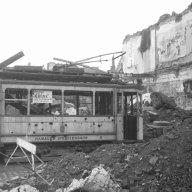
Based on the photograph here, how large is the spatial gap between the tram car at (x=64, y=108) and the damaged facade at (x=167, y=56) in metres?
11.7

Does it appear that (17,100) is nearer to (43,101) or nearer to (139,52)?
(43,101)

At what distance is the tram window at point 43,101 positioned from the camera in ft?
41.2

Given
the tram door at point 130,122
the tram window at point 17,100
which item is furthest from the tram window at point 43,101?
the tram door at point 130,122

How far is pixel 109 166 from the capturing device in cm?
762

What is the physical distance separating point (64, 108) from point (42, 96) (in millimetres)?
1014

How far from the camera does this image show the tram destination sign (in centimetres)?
1253

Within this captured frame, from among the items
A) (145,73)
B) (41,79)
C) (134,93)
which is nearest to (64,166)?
(41,79)

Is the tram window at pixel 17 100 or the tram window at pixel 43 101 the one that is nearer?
the tram window at pixel 17 100

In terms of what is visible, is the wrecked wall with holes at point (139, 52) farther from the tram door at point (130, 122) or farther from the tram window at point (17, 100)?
the tram window at point (17, 100)

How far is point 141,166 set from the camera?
283 inches

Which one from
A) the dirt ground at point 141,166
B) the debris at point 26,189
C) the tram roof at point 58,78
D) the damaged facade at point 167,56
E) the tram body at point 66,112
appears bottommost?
the debris at point 26,189

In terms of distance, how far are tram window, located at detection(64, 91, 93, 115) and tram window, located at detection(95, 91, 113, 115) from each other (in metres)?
0.31

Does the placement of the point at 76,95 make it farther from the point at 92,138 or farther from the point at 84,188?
the point at 84,188

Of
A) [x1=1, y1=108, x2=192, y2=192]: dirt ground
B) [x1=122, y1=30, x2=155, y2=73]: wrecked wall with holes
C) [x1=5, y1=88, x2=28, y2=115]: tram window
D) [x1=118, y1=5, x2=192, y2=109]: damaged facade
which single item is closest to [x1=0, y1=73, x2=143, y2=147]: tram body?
[x1=5, y1=88, x2=28, y2=115]: tram window
